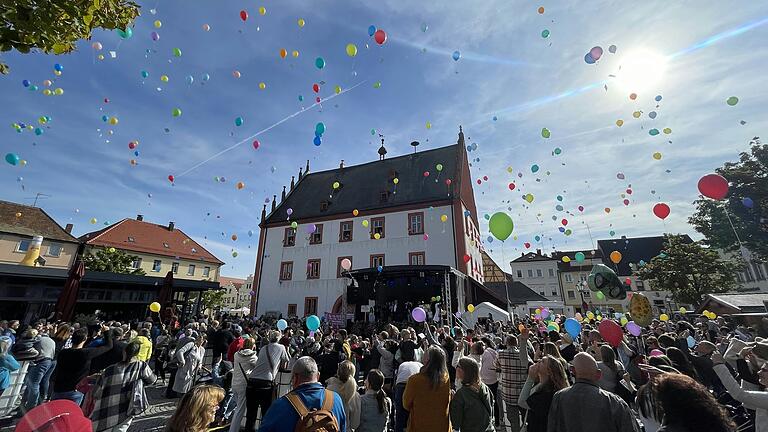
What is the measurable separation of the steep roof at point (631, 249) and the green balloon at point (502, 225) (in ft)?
170

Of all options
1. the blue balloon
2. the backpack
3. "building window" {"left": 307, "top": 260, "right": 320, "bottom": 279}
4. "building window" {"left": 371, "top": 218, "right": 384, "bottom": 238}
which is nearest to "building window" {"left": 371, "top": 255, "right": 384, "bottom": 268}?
"building window" {"left": 371, "top": 218, "right": 384, "bottom": 238}

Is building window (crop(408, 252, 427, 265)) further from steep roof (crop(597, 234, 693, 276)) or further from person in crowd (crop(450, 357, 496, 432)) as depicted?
A: steep roof (crop(597, 234, 693, 276))

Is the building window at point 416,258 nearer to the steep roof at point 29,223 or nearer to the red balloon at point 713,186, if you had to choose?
the red balloon at point 713,186

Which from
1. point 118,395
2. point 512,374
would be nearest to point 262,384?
point 118,395

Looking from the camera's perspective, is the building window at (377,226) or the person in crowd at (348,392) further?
the building window at (377,226)

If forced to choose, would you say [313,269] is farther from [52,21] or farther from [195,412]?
[195,412]

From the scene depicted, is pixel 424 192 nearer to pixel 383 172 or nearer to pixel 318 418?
pixel 383 172

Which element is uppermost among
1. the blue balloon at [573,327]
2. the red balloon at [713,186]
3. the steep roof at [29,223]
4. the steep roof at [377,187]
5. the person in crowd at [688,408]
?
the steep roof at [377,187]

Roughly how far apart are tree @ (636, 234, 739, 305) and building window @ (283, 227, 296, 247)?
32776 millimetres

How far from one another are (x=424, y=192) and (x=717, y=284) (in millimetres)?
26858

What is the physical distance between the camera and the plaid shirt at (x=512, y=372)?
5602 millimetres

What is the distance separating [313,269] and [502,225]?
2095 cm

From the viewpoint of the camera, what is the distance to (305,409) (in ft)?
8.73

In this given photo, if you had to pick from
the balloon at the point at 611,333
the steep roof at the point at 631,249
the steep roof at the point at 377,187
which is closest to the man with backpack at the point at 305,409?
the balloon at the point at 611,333
